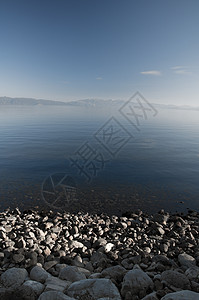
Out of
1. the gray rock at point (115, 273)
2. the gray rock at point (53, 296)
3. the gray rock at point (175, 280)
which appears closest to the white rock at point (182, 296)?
the gray rock at point (175, 280)

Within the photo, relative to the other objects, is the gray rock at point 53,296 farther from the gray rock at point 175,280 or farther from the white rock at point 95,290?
the gray rock at point 175,280

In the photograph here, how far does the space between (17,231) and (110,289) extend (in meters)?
5.42

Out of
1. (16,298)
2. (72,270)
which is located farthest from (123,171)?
(16,298)

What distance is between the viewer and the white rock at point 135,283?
4274 millimetres

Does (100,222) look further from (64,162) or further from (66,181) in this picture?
(64,162)

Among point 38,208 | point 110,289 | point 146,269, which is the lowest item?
point 38,208

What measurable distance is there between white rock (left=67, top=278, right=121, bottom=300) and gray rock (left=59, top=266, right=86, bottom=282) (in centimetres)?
53

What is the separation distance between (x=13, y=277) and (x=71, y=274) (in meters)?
1.52

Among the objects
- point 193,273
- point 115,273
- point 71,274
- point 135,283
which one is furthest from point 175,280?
point 71,274

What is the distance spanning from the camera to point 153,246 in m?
7.33

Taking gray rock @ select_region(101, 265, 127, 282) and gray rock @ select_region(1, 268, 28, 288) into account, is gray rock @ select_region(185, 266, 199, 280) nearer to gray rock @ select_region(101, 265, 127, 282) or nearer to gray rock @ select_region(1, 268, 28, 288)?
gray rock @ select_region(101, 265, 127, 282)

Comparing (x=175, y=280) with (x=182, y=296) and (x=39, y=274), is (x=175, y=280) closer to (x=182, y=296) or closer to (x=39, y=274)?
(x=182, y=296)

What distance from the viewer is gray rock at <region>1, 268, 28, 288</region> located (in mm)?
4500

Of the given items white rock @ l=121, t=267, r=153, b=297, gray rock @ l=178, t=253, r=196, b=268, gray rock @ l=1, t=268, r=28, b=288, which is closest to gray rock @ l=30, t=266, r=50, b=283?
gray rock @ l=1, t=268, r=28, b=288
